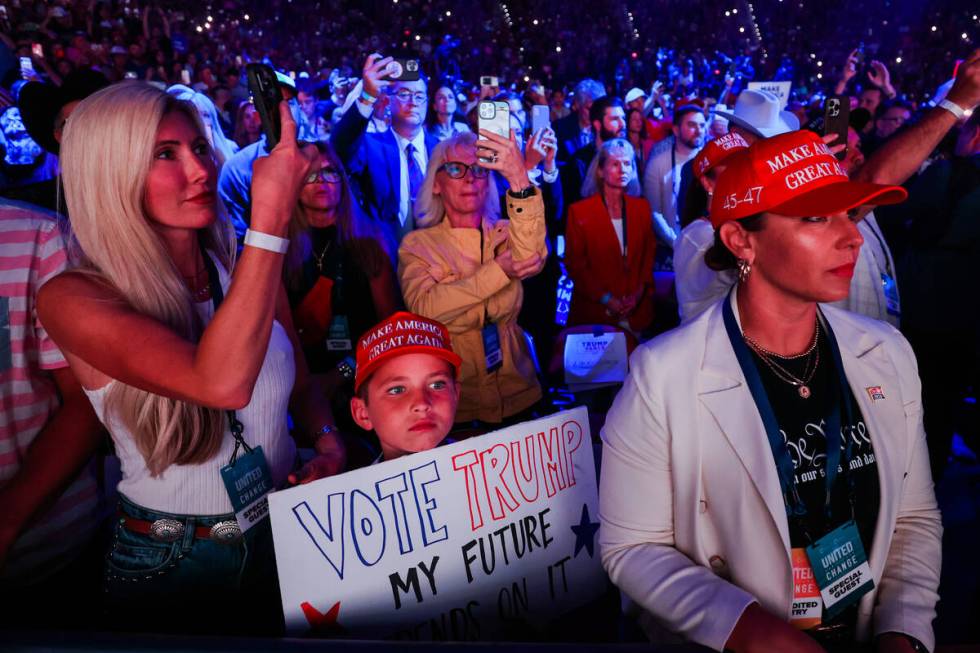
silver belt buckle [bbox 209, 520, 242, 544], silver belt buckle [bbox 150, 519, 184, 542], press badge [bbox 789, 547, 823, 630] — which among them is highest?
silver belt buckle [bbox 150, 519, 184, 542]

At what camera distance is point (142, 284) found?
1.60m

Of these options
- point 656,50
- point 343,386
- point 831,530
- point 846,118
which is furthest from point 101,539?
point 656,50

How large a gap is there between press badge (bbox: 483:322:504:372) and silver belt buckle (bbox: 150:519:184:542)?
1.66m

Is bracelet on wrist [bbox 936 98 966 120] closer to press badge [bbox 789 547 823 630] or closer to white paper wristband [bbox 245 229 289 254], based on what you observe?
press badge [bbox 789 547 823 630]

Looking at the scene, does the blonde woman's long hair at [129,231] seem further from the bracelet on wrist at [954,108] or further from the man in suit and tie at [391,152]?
the man in suit and tie at [391,152]

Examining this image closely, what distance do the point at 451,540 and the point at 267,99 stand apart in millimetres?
1149

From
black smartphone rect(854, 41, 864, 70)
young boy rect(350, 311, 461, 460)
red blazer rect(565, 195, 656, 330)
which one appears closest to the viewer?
young boy rect(350, 311, 461, 460)

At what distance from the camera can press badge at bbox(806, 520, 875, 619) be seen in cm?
149

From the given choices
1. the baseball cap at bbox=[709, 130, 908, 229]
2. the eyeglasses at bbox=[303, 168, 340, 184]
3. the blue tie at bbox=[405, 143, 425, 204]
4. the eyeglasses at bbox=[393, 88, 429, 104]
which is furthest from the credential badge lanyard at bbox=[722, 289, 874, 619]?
the eyeglasses at bbox=[393, 88, 429, 104]

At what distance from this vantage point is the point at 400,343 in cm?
187

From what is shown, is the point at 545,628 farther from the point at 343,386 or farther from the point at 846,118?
the point at 846,118

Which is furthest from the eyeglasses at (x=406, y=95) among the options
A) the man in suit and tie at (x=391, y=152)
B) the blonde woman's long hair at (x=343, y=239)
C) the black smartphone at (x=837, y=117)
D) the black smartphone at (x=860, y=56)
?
the black smartphone at (x=860, y=56)

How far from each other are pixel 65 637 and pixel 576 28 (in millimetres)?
26915

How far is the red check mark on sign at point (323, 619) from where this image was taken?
153cm
